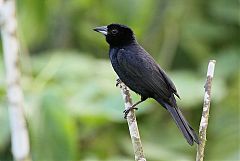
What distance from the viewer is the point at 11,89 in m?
4.22

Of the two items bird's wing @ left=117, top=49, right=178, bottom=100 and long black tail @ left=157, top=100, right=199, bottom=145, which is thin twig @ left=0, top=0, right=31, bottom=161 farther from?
long black tail @ left=157, top=100, right=199, bottom=145

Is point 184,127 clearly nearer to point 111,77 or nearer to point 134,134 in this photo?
point 134,134

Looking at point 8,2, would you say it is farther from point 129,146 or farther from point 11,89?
point 129,146

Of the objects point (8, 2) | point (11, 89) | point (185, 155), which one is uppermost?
point (8, 2)

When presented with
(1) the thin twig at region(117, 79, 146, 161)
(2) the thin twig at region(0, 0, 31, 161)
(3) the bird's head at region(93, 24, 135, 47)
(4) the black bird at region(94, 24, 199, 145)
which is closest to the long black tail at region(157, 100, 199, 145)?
(4) the black bird at region(94, 24, 199, 145)

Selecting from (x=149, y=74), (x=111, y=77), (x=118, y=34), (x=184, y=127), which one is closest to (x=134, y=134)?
(x=184, y=127)

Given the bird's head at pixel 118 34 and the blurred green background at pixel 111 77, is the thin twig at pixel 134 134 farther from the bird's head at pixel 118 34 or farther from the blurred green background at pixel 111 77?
the blurred green background at pixel 111 77

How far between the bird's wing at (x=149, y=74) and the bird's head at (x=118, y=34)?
21 cm

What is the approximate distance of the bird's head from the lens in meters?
3.97

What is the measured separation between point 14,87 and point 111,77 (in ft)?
4.80

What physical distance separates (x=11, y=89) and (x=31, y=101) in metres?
0.92

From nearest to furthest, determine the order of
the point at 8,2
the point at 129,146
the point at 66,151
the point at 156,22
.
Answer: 1. the point at 8,2
2. the point at 66,151
3. the point at 129,146
4. the point at 156,22

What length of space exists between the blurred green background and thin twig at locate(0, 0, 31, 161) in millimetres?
734

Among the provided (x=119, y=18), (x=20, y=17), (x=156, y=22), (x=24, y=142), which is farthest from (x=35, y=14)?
(x=24, y=142)
